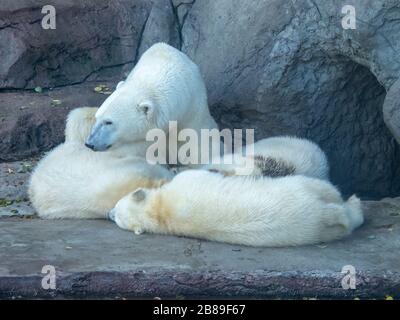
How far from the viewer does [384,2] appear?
5.54 meters

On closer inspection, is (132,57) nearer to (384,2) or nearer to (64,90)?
(64,90)

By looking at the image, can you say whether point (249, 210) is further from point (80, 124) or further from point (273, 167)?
point (80, 124)

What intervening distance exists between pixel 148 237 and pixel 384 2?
81.7 inches

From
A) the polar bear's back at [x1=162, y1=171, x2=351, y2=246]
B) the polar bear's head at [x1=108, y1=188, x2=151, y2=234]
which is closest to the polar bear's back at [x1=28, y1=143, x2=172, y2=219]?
the polar bear's head at [x1=108, y1=188, x2=151, y2=234]

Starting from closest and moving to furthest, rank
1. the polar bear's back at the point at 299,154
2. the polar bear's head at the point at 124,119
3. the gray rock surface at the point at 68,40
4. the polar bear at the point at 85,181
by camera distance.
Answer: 1. the polar bear at the point at 85,181
2. the polar bear's back at the point at 299,154
3. the polar bear's head at the point at 124,119
4. the gray rock surface at the point at 68,40

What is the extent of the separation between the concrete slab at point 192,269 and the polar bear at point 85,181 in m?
0.50

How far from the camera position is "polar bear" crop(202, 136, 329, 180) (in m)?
5.42

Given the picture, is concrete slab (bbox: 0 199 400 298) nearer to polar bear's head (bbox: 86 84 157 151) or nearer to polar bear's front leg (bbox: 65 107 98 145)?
polar bear's head (bbox: 86 84 157 151)

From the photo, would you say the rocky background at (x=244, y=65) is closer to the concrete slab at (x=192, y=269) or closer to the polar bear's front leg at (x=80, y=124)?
the polar bear's front leg at (x=80, y=124)

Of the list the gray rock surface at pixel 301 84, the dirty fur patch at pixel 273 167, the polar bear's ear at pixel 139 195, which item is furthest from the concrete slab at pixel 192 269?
the gray rock surface at pixel 301 84

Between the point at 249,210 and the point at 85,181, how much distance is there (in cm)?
124

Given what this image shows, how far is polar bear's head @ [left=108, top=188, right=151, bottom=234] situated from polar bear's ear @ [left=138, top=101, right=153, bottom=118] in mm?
882

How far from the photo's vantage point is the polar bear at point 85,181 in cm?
541
